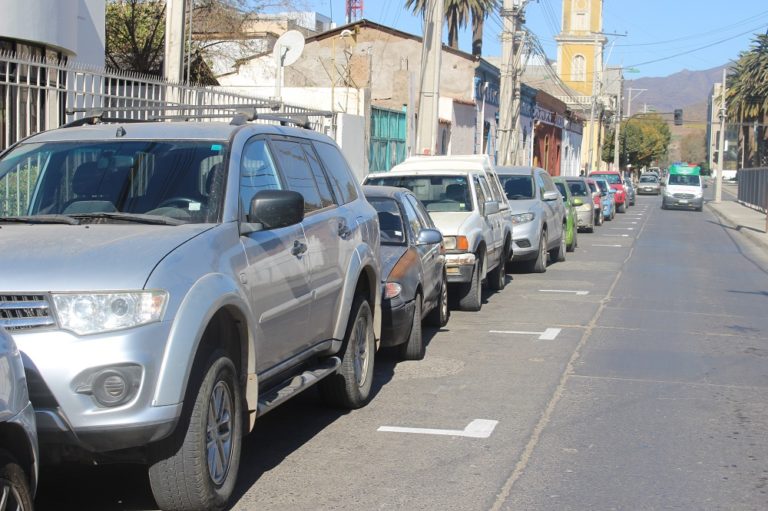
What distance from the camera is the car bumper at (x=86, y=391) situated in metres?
4.54

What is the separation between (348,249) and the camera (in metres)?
7.47

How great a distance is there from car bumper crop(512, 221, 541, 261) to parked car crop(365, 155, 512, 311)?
209 centimetres

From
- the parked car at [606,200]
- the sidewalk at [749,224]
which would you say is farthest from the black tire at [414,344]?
the parked car at [606,200]

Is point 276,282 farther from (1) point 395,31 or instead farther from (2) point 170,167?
(1) point 395,31

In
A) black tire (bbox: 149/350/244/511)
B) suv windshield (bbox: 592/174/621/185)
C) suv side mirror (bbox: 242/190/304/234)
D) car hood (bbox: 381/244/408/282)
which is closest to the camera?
black tire (bbox: 149/350/244/511)

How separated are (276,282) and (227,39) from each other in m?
27.7

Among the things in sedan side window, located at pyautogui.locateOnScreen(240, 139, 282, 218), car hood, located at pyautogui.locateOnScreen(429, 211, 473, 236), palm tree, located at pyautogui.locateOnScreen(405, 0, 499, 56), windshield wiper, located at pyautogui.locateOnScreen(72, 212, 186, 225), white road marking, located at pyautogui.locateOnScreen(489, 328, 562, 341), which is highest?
palm tree, located at pyautogui.locateOnScreen(405, 0, 499, 56)

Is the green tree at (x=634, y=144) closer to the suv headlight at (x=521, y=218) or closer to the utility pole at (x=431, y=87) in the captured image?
the utility pole at (x=431, y=87)

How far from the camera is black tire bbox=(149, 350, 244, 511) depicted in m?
4.92

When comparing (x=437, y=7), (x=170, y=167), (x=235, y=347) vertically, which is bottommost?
(x=235, y=347)

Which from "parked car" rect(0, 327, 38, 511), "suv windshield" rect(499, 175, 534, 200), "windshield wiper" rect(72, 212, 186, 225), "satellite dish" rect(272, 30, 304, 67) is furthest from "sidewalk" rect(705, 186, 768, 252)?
"parked car" rect(0, 327, 38, 511)

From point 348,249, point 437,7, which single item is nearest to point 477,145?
point 437,7

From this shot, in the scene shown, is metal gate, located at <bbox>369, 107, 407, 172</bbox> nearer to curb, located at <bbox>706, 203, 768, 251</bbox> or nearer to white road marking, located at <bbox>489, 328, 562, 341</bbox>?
curb, located at <bbox>706, 203, 768, 251</bbox>

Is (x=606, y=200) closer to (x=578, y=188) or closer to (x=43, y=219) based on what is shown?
(x=578, y=188)
